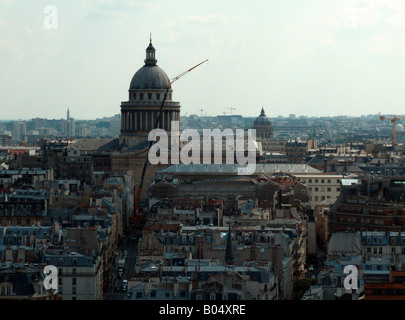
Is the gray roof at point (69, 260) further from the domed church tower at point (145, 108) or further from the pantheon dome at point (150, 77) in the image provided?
the pantheon dome at point (150, 77)

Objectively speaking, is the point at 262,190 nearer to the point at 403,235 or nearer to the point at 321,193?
the point at 321,193

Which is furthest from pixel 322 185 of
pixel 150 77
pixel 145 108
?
pixel 150 77

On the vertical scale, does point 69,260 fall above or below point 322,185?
above

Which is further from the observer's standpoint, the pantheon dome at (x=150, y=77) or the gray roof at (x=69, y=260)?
the pantheon dome at (x=150, y=77)

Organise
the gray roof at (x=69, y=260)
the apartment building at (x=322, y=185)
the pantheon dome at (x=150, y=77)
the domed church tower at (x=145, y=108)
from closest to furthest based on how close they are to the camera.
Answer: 1. the gray roof at (x=69, y=260)
2. the apartment building at (x=322, y=185)
3. the domed church tower at (x=145, y=108)
4. the pantheon dome at (x=150, y=77)

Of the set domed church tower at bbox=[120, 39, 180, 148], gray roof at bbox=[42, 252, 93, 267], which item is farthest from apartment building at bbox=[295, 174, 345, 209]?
gray roof at bbox=[42, 252, 93, 267]

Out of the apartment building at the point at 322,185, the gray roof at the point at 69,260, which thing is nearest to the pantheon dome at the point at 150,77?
the apartment building at the point at 322,185

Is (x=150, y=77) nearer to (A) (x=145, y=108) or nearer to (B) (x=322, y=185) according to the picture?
(A) (x=145, y=108)

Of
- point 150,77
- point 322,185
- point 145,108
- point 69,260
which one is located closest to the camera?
point 69,260

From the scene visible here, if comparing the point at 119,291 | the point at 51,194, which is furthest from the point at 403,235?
the point at 51,194
